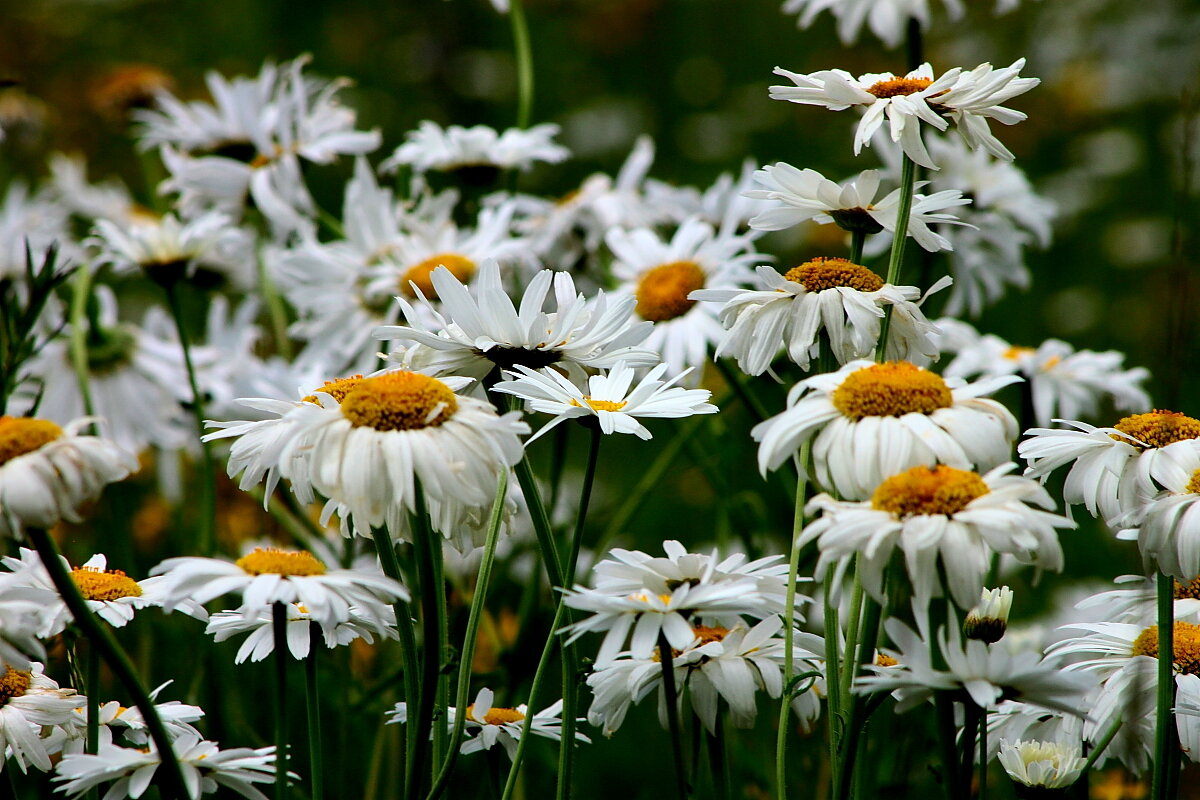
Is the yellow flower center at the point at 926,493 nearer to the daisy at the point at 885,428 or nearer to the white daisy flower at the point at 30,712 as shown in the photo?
the daisy at the point at 885,428

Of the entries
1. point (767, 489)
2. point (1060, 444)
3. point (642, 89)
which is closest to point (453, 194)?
point (767, 489)

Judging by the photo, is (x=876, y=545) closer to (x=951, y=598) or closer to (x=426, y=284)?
(x=951, y=598)

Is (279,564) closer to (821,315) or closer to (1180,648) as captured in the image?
(821,315)

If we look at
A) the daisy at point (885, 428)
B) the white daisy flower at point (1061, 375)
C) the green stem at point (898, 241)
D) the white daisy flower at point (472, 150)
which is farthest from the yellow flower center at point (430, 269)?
the daisy at point (885, 428)

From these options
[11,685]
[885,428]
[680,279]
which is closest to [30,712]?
[11,685]

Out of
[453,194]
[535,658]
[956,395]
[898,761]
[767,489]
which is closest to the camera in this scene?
[956,395]

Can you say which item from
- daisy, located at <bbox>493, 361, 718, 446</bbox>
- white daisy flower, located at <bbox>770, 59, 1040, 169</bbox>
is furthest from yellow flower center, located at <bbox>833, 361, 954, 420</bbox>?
white daisy flower, located at <bbox>770, 59, 1040, 169</bbox>
